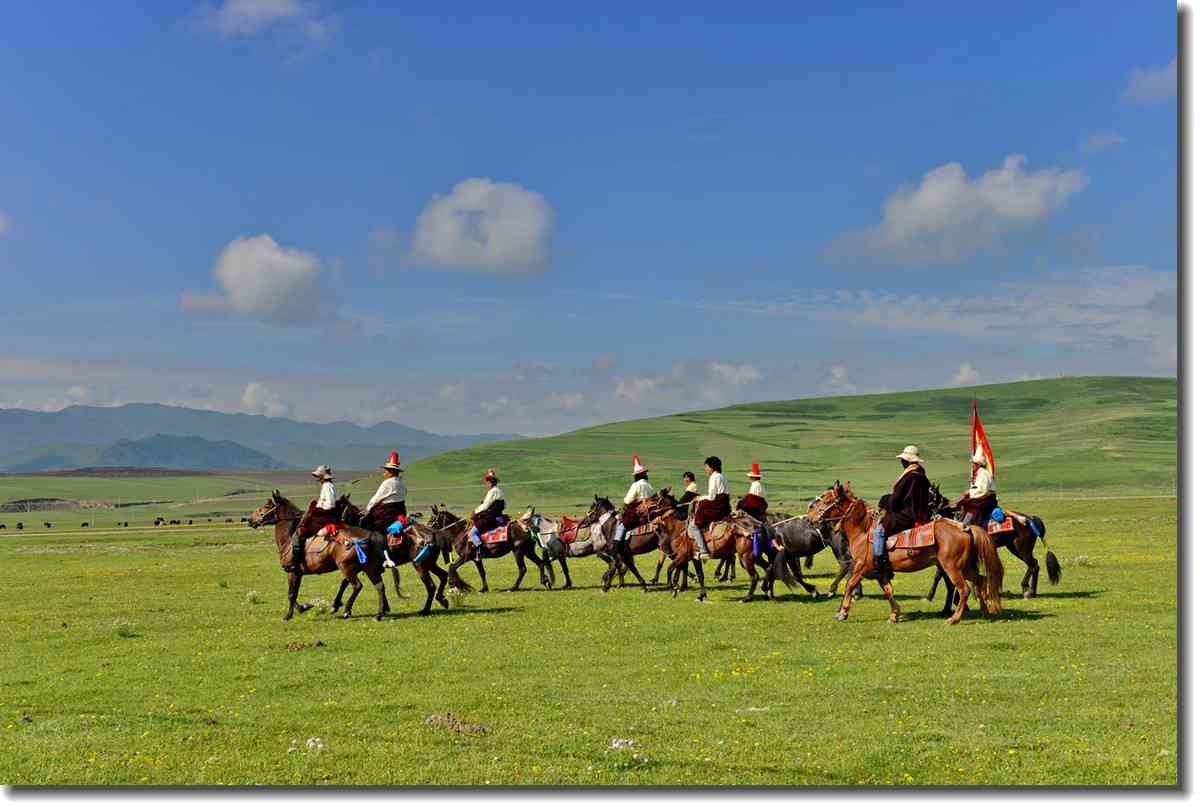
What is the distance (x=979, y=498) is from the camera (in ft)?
77.0

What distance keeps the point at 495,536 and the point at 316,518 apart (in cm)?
701

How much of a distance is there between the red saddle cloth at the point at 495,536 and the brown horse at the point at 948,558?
1090cm

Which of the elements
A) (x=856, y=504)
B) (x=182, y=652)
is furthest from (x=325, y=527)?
(x=856, y=504)

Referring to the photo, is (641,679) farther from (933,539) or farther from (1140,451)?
(1140,451)

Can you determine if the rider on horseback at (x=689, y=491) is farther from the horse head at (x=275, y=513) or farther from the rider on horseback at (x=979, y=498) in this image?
the horse head at (x=275, y=513)

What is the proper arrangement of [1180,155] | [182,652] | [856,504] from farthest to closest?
[856,504]
[182,652]
[1180,155]

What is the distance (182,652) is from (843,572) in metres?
16.1

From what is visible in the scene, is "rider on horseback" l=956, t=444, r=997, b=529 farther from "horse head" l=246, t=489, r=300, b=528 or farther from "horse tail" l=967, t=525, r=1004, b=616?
"horse head" l=246, t=489, r=300, b=528

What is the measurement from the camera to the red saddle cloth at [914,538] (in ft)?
67.6

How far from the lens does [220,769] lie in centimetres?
1104

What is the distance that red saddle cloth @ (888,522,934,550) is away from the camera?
20.6 meters

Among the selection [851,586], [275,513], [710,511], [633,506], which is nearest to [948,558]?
[851,586]

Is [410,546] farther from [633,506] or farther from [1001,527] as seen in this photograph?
[1001,527]

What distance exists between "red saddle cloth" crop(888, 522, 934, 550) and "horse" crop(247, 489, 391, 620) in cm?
1090
